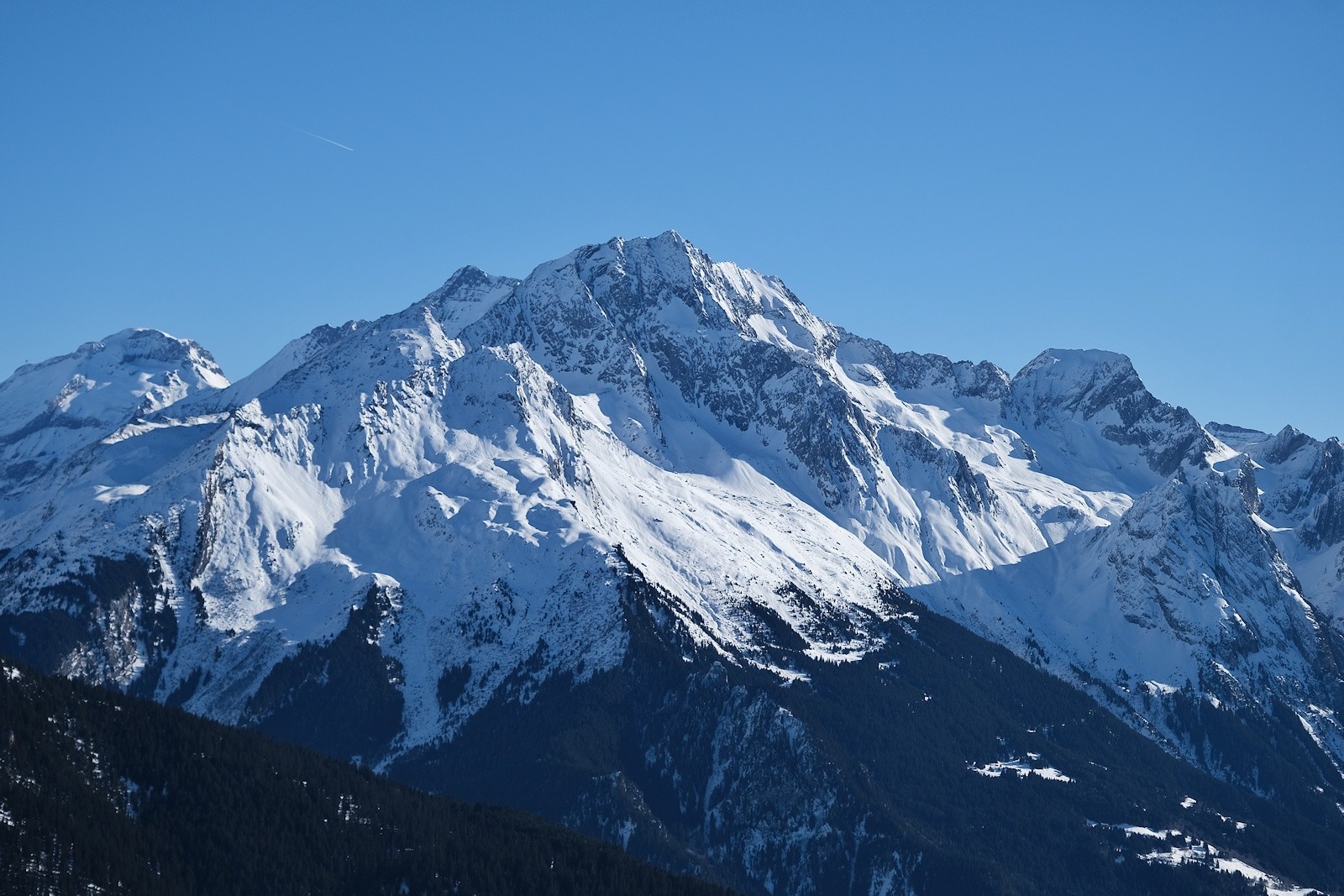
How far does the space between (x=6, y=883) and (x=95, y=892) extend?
10.6 m

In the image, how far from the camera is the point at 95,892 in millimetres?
199875

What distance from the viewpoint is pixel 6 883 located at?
193 meters
